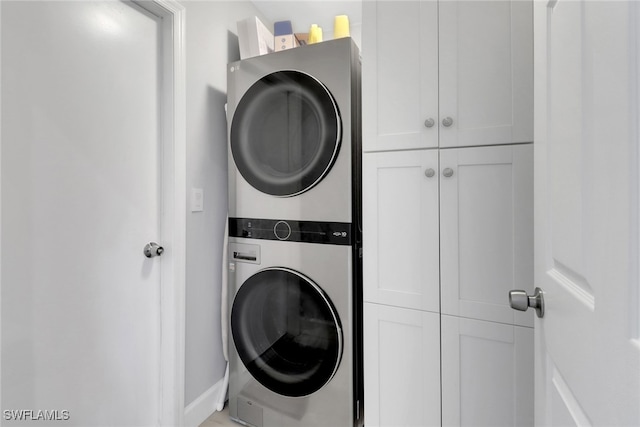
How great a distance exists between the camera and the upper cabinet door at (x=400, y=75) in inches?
45.4

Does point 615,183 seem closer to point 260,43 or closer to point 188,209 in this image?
point 188,209

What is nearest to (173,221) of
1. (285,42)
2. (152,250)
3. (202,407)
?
(152,250)

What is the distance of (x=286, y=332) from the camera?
1539 millimetres

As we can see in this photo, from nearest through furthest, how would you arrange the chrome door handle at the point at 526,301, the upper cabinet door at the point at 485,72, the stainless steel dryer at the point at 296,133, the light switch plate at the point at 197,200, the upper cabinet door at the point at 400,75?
1. the chrome door handle at the point at 526,301
2. the upper cabinet door at the point at 485,72
3. the upper cabinet door at the point at 400,75
4. the stainless steel dryer at the point at 296,133
5. the light switch plate at the point at 197,200

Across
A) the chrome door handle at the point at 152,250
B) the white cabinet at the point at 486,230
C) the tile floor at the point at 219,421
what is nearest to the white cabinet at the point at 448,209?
the white cabinet at the point at 486,230

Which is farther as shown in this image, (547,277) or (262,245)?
(262,245)

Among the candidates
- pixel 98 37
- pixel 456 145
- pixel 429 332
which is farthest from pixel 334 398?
pixel 98 37

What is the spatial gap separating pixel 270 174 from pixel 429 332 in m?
0.98

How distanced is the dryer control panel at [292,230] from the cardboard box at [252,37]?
35.7 inches

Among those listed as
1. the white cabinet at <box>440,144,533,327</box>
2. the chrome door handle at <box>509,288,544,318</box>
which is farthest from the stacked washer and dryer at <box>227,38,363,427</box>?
the chrome door handle at <box>509,288,544,318</box>

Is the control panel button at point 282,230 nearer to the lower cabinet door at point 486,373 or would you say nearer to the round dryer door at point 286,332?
the round dryer door at point 286,332

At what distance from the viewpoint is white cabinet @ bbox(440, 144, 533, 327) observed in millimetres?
1038

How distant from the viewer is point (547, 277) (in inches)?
25.9

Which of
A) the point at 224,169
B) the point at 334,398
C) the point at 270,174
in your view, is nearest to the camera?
the point at 334,398
